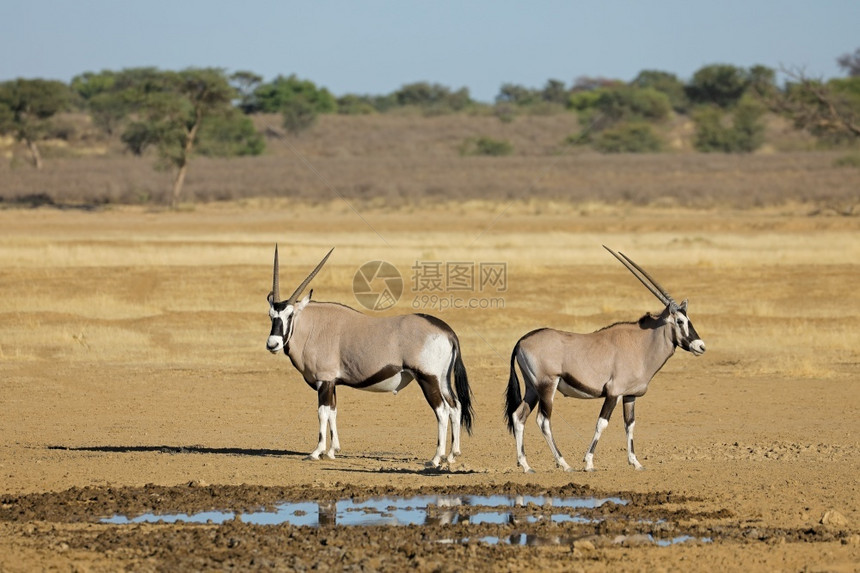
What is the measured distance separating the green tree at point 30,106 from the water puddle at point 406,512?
59.2 meters

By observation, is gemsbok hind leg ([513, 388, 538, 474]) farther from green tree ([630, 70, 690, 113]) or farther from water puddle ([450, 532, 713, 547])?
green tree ([630, 70, 690, 113])

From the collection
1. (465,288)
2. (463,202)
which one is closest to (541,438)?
(465,288)

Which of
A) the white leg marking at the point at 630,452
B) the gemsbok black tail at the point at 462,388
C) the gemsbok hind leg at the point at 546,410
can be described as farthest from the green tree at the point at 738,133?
the gemsbok hind leg at the point at 546,410

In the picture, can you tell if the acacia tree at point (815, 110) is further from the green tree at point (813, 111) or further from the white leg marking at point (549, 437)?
the white leg marking at point (549, 437)

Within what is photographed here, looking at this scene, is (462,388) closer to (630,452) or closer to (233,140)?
(630,452)

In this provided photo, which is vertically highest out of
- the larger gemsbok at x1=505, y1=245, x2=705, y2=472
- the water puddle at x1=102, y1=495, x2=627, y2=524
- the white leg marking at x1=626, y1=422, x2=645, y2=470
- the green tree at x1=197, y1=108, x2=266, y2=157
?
the green tree at x1=197, y1=108, x2=266, y2=157

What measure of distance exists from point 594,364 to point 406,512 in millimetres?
2438

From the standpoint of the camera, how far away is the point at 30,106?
6544 cm

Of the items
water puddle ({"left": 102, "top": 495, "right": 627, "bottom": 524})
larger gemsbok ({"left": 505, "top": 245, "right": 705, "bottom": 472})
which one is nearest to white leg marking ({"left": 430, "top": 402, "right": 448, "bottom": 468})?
larger gemsbok ({"left": 505, "top": 245, "right": 705, "bottom": 472})

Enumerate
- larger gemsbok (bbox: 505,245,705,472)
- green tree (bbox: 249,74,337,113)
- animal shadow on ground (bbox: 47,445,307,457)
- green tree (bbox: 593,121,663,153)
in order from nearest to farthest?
larger gemsbok (bbox: 505,245,705,472)
animal shadow on ground (bbox: 47,445,307,457)
green tree (bbox: 593,121,663,153)
green tree (bbox: 249,74,337,113)

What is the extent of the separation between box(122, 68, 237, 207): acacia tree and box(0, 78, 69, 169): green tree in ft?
39.7

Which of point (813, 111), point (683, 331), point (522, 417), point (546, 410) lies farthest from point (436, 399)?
point (813, 111)

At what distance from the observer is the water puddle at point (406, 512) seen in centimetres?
917

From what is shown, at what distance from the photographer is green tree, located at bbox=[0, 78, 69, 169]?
65.2 m
